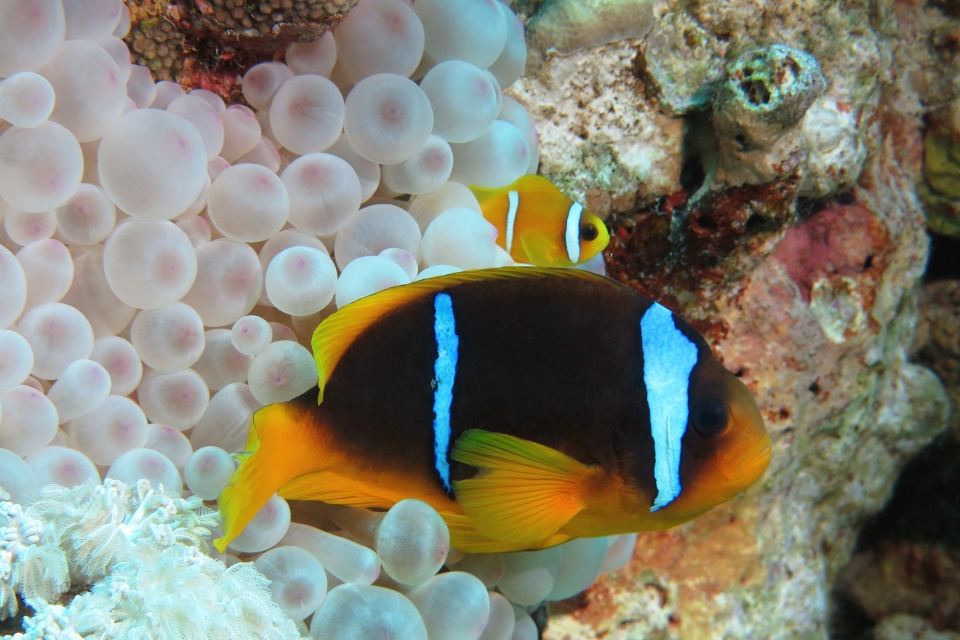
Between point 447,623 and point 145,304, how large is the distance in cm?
78

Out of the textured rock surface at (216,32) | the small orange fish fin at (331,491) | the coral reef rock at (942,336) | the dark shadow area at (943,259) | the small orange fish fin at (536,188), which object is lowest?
the coral reef rock at (942,336)

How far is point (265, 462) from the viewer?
1.02 m

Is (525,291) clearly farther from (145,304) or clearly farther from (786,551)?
(786,551)

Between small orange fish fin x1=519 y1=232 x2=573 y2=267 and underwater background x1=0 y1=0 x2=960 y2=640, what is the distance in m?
0.19

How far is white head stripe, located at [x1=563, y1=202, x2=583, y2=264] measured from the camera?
1.70 meters

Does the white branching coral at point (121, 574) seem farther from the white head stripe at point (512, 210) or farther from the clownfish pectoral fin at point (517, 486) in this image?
the white head stripe at point (512, 210)

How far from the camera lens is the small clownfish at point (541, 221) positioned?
1675 millimetres

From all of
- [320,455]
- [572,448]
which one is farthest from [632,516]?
[320,455]

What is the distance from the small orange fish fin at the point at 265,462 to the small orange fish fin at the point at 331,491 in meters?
0.05

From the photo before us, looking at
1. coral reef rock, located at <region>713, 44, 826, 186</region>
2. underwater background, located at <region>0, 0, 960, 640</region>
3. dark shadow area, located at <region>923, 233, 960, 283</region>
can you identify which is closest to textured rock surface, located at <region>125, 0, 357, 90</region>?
underwater background, located at <region>0, 0, 960, 640</region>

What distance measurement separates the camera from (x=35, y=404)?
1056mm

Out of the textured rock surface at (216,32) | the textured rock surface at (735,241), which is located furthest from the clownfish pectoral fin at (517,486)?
the textured rock surface at (735,241)

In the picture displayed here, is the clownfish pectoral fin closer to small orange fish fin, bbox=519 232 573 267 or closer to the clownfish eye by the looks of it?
the clownfish eye

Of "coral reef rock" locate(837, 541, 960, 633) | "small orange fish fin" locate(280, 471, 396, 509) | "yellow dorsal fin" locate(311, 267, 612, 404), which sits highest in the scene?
"yellow dorsal fin" locate(311, 267, 612, 404)
